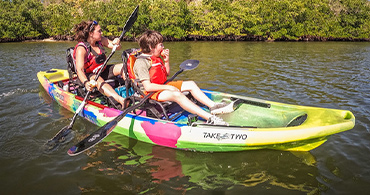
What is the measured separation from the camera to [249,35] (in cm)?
3391

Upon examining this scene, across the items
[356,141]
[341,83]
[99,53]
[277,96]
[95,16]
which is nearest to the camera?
[356,141]

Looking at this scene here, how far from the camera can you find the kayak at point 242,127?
400 centimetres

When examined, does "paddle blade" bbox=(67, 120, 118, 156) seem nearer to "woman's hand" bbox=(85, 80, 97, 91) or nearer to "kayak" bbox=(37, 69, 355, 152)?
"kayak" bbox=(37, 69, 355, 152)

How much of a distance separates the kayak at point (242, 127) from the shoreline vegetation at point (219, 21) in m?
29.0

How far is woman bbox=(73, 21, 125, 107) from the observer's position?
5.69 metres

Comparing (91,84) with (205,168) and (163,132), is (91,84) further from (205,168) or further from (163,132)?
(205,168)

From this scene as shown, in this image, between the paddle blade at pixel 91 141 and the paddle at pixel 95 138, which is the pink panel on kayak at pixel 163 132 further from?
the paddle blade at pixel 91 141

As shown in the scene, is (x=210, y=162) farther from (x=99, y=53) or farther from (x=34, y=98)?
(x=34, y=98)

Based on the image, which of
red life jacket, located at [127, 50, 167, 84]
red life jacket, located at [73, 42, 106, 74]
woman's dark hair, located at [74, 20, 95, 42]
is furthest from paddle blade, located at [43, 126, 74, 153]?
woman's dark hair, located at [74, 20, 95, 42]

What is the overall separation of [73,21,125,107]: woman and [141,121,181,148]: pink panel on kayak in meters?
1.04

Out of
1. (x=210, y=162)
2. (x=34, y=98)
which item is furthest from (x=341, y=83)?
(x=34, y=98)

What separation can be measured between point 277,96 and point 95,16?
35.3 m

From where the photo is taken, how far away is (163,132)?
15.3 ft

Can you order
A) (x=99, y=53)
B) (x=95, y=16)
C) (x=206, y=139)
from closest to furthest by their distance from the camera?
1. (x=206, y=139)
2. (x=99, y=53)
3. (x=95, y=16)
